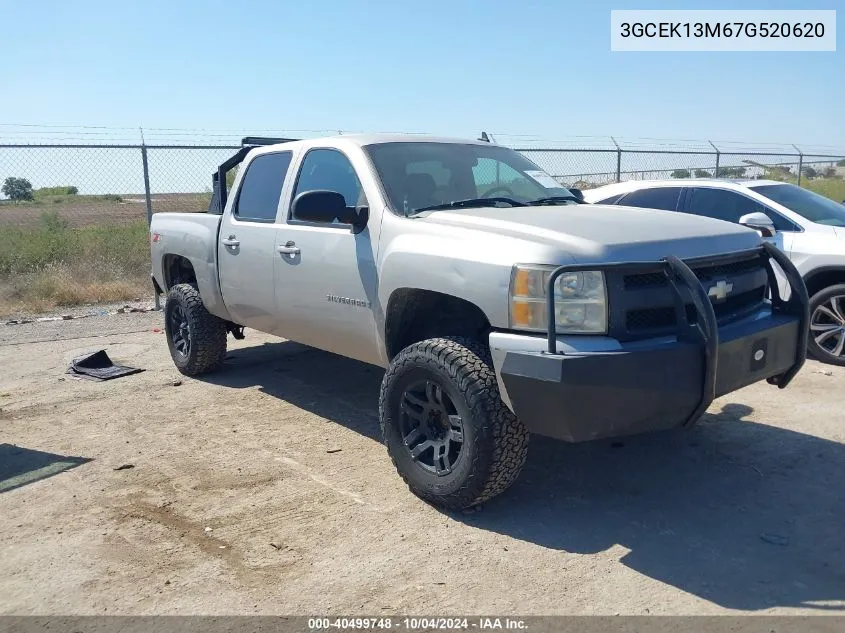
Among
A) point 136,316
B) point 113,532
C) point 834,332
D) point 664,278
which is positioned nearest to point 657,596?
point 664,278

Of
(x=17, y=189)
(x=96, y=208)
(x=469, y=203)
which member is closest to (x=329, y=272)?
(x=469, y=203)

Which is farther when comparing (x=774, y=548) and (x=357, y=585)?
(x=774, y=548)

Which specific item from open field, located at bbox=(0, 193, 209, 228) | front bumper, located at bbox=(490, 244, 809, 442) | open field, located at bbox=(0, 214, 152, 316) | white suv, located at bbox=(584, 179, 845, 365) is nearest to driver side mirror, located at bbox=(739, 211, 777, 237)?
white suv, located at bbox=(584, 179, 845, 365)

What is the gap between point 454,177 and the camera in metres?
4.75

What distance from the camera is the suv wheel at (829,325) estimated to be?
656 cm

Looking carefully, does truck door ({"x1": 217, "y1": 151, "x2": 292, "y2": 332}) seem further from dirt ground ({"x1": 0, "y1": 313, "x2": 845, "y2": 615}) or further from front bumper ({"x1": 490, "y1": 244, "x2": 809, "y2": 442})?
front bumper ({"x1": 490, "y1": 244, "x2": 809, "y2": 442})

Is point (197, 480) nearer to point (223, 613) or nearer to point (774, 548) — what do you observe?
point (223, 613)

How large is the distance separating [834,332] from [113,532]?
236 inches

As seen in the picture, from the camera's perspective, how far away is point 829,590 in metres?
3.04

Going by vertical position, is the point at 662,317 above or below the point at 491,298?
below

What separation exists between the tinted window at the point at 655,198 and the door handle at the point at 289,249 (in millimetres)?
4036

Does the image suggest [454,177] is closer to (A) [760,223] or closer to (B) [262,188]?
(B) [262,188]

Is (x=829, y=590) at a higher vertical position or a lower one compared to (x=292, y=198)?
lower

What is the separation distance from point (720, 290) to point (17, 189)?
10.5 meters
